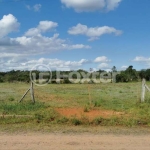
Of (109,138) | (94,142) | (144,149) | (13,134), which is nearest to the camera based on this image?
(144,149)

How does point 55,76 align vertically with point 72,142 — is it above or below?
above

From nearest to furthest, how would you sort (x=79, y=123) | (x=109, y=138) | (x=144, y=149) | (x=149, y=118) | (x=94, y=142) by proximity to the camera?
(x=144, y=149)
(x=94, y=142)
(x=109, y=138)
(x=79, y=123)
(x=149, y=118)

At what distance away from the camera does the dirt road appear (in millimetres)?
5559

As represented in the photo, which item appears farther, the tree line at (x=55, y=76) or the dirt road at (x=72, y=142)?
the tree line at (x=55, y=76)

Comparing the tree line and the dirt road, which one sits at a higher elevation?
the tree line

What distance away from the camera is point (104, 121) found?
8.50 meters

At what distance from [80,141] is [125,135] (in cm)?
145

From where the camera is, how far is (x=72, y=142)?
6.01 m

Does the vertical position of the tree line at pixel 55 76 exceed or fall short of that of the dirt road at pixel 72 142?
it exceeds it

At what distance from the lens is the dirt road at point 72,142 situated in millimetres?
5559

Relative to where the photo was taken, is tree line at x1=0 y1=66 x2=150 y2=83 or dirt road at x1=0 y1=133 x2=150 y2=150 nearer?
dirt road at x1=0 y1=133 x2=150 y2=150

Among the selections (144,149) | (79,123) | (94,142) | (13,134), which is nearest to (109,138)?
(94,142)

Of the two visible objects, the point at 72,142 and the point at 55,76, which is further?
the point at 55,76

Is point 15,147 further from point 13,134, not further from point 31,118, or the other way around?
point 31,118
